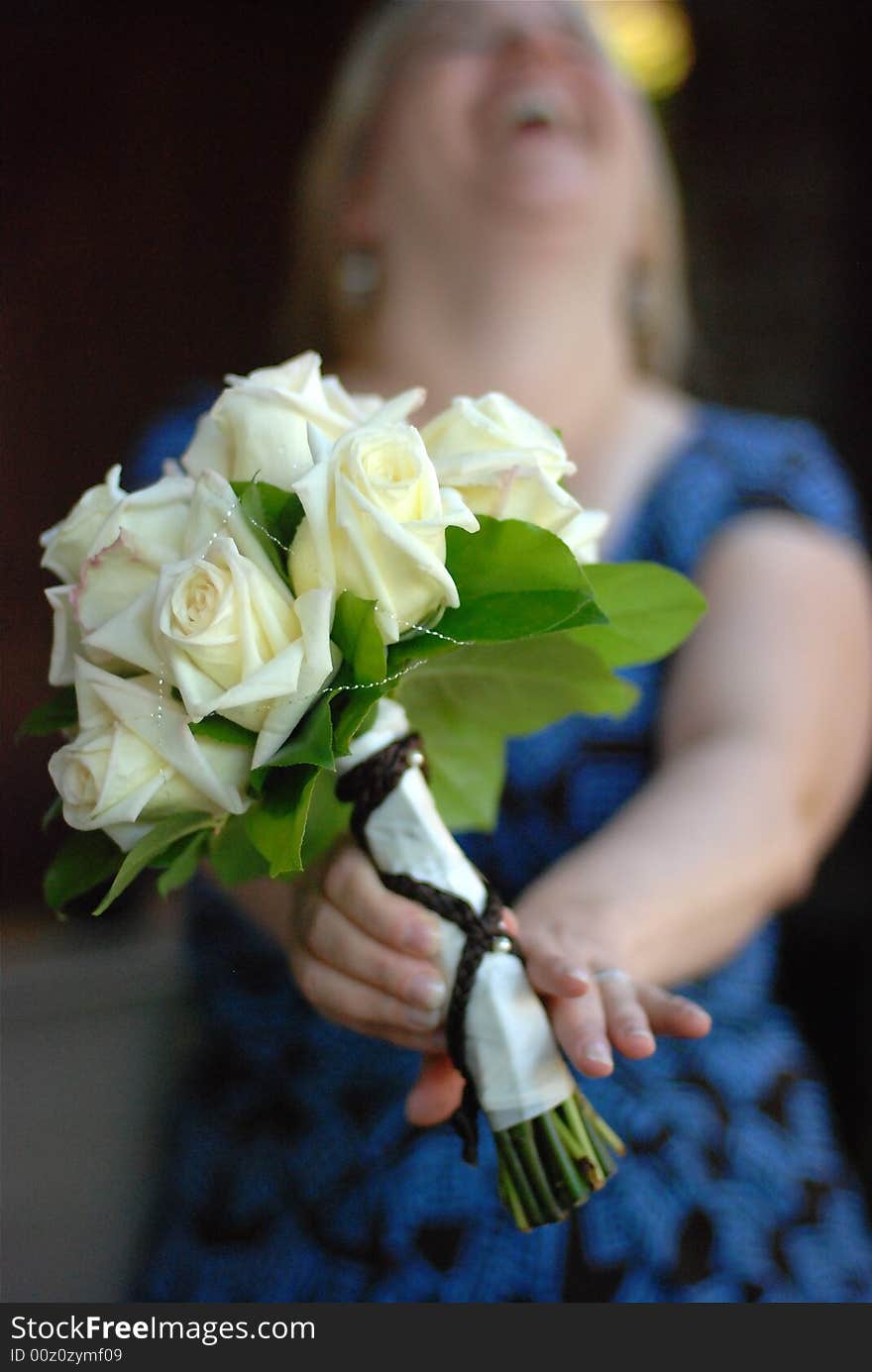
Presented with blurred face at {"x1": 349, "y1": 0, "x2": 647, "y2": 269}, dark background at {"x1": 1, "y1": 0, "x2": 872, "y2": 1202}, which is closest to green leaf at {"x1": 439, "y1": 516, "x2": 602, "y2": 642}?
blurred face at {"x1": 349, "y1": 0, "x2": 647, "y2": 269}

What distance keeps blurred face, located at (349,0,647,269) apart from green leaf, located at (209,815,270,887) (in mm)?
412

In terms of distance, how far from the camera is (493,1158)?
17.8 inches

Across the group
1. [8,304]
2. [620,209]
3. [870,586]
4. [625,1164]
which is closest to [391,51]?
[620,209]

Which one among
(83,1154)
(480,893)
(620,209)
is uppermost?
(620,209)

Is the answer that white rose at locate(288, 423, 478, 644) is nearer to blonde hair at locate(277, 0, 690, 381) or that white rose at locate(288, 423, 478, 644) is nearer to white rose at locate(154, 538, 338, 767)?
white rose at locate(154, 538, 338, 767)

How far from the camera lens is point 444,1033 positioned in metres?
0.38

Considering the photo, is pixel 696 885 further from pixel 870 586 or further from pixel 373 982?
pixel 870 586

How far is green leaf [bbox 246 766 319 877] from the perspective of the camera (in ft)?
1.05

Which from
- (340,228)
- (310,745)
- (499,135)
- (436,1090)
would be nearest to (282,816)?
(310,745)

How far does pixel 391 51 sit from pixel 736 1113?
71 cm

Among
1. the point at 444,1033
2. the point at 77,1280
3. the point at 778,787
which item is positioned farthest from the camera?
the point at 778,787

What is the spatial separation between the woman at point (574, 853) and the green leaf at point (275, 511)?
12 cm

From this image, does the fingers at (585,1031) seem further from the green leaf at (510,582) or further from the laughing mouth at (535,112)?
the laughing mouth at (535,112)

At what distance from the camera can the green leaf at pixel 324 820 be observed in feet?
1.26
